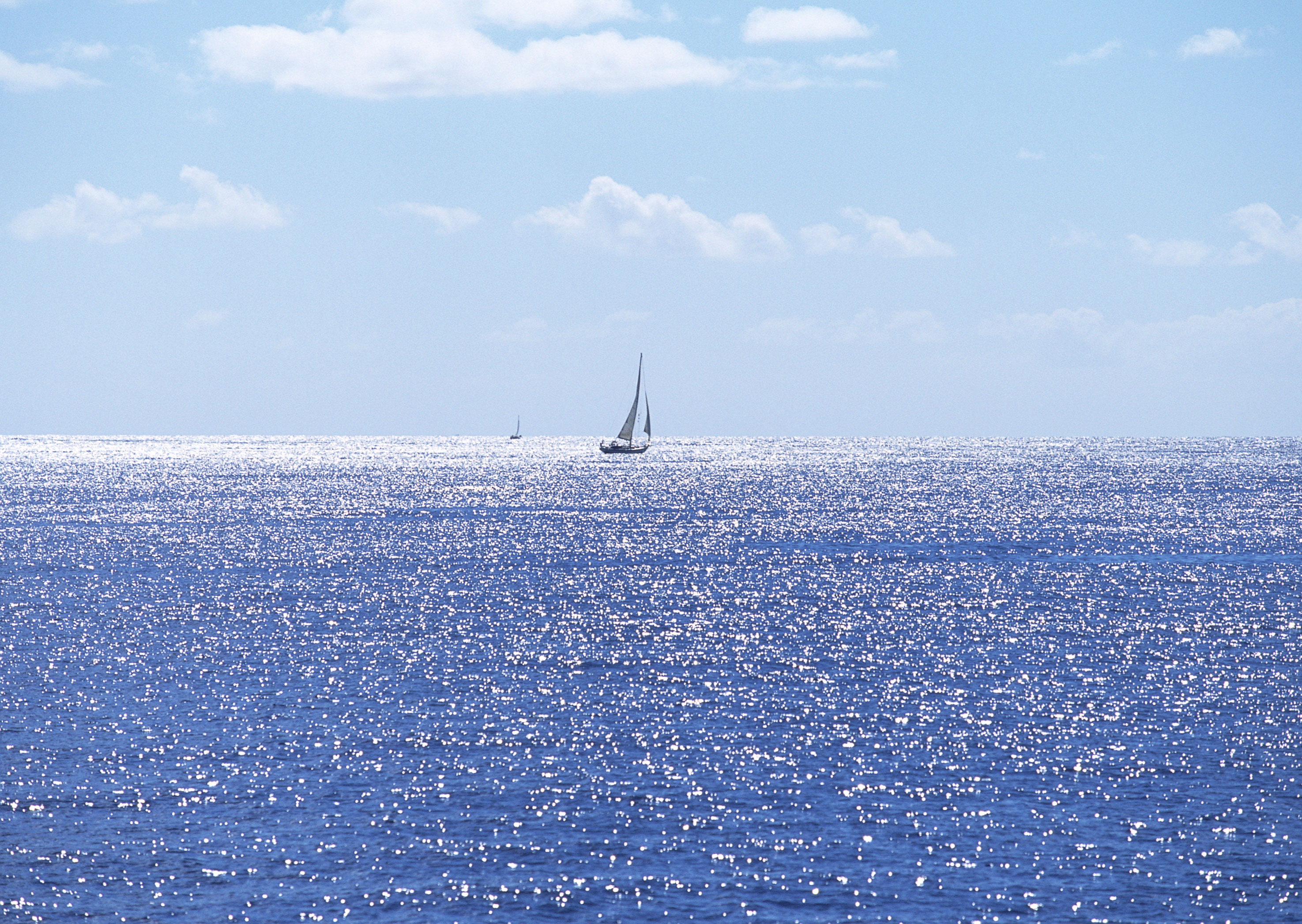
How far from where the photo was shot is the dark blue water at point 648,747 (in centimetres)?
3997

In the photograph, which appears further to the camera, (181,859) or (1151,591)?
(1151,591)

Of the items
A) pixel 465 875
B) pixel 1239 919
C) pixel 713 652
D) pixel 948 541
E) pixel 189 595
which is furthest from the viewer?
pixel 948 541

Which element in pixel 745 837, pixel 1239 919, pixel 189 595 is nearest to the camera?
pixel 1239 919

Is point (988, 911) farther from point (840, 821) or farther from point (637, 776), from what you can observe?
point (637, 776)

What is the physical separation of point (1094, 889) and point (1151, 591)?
67878 mm

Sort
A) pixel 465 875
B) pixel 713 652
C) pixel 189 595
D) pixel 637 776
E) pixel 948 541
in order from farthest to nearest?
1. pixel 948 541
2. pixel 189 595
3. pixel 713 652
4. pixel 637 776
5. pixel 465 875

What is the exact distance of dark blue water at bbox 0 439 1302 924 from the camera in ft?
131

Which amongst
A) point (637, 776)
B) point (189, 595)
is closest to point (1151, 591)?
point (637, 776)

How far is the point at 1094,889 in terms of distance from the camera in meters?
39.8

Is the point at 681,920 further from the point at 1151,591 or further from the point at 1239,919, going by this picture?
the point at 1151,591

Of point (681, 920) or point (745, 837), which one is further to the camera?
point (745, 837)

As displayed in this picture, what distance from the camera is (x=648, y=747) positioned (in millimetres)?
55375

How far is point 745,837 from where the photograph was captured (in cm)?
4438

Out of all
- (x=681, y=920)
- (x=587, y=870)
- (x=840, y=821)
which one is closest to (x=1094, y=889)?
(x=840, y=821)
